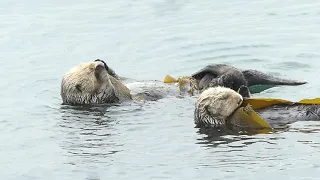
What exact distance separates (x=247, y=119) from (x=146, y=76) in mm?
3525

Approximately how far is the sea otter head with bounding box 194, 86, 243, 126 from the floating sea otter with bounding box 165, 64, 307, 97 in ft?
2.34

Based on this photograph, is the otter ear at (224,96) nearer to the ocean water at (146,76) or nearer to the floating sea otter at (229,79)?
the ocean water at (146,76)

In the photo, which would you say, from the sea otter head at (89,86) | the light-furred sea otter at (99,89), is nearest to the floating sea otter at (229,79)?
the light-furred sea otter at (99,89)

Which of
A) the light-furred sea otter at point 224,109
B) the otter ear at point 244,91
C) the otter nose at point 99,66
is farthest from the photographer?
the otter nose at point 99,66

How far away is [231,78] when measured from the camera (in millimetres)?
9055

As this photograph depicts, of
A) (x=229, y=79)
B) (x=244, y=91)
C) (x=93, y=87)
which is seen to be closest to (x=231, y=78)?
(x=229, y=79)

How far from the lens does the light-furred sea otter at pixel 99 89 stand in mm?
9648

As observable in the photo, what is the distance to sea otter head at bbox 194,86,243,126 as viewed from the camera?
8.27 meters

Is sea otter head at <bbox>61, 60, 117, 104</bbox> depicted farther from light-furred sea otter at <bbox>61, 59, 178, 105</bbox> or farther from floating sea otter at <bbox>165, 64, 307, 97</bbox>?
floating sea otter at <bbox>165, 64, 307, 97</bbox>

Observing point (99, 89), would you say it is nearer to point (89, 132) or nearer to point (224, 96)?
point (89, 132)

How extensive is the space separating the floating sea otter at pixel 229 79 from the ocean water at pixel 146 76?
Answer: 0.19 meters

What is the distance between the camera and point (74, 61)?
12703 mm

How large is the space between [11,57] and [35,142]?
Result: 5442mm

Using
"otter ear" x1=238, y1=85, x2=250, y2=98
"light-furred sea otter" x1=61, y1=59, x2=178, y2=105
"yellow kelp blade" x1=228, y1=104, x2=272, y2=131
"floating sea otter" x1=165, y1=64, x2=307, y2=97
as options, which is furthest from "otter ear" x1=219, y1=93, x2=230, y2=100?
"light-furred sea otter" x1=61, y1=59, x2=178, y2=105
